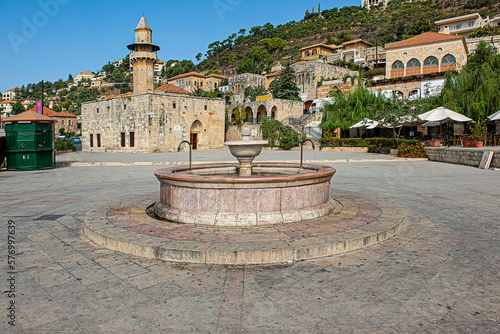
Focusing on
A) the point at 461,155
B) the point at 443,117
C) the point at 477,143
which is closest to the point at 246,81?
the point at 443,117

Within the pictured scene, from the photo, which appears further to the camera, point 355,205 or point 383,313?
point 355,205

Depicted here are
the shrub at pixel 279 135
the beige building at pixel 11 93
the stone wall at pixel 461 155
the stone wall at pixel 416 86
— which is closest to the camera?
the stone wall at pixel 461 155

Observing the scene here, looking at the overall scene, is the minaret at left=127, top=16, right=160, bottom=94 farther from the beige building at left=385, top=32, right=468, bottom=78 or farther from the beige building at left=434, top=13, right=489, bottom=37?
the beige building at left=434, top=13, right=489, bottom=37

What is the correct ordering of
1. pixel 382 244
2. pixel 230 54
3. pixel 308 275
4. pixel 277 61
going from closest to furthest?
pixel 308 275, pixel 382 244, pixel 277 61, pixel 230 54

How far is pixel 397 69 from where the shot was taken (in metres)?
41.9

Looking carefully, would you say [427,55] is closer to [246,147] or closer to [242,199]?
[246,147]

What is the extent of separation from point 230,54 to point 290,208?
111556 millimetres

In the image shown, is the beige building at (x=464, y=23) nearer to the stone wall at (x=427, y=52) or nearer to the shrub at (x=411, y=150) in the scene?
the stone wall at (x=427, y=52)

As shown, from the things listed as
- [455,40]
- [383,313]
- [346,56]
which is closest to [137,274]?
[383,313]

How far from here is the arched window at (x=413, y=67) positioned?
40375mm

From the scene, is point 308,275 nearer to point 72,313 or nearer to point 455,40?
point 72,313

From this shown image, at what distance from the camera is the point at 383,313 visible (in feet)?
8.20

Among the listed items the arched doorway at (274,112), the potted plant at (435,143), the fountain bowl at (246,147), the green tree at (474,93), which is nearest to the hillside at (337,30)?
the arched doorway at (274,112)

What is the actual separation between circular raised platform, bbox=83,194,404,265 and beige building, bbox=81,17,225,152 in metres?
26.3
